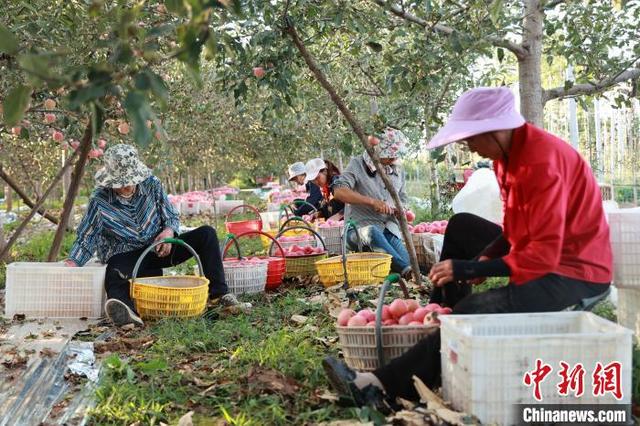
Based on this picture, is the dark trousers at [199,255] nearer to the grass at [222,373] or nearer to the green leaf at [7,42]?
the grass at [222,373]

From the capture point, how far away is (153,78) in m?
2.04

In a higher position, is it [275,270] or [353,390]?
[275,270]

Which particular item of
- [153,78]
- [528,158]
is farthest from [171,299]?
[153,78]

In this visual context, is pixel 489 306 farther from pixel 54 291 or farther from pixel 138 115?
pixel 54 291

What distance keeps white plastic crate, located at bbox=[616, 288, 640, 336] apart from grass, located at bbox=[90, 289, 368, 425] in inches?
57.5

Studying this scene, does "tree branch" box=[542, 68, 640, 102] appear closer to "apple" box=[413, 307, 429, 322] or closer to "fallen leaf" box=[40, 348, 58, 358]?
"apple" box=[413, 307, 429, 322]

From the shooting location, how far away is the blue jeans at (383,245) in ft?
21.2

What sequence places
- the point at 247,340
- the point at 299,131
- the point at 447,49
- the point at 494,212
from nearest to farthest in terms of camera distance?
the point at 247,340 → the point at 447,49 → the point at 494,212 → the point at 299,131

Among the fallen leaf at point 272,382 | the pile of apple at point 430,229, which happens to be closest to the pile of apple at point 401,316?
the fallen leaf at point 272,382

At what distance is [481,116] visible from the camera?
3.16 m

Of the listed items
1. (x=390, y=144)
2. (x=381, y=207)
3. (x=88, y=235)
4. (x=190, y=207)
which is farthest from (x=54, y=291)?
(x=190, y=207)

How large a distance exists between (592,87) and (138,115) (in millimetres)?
5027

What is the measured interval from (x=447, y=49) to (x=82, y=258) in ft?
9.88

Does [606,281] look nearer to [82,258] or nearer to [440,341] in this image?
[440,341]
